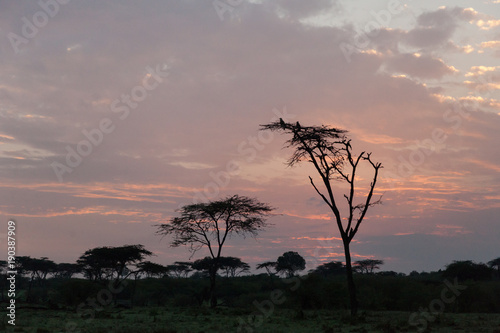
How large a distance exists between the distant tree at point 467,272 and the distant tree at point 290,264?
4898 cm

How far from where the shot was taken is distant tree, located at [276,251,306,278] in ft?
347

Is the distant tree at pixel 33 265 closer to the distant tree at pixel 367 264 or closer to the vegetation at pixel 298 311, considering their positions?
the vegetation at pixel 298 311

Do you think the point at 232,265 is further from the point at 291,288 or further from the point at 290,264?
the point at 291,288

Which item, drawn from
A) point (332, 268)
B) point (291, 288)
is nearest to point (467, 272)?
point (291, 288)

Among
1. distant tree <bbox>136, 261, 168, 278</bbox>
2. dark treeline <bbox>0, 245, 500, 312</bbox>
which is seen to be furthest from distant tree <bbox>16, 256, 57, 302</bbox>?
distant tree <bbox>136, 261, 168, 278</bbox>

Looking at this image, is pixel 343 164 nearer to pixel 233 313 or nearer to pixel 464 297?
pixel 233 313

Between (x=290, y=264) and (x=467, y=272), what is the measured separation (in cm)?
5381

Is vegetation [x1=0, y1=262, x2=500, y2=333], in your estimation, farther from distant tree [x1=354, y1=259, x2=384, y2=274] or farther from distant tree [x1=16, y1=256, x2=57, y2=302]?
distant tree [x1=354, y1=259, x2=384, y2=274]

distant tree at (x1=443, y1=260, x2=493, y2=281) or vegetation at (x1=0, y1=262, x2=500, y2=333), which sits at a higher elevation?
distant tree at (x1=443, y1=260, x2=493, y2=281)

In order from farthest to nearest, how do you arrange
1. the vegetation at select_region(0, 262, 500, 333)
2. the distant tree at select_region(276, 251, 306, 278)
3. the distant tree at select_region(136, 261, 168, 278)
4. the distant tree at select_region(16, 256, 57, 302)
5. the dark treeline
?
1. the distant tree at select_region(276, 251, 306, 278)
2. the distant tree at select_region(16, 256, 57, 302)
3. the distant tree at select_region(136, 261, 168, 278)
4. the dark treeline
5. the vegetation at select_region(0, 262, 500, 333)

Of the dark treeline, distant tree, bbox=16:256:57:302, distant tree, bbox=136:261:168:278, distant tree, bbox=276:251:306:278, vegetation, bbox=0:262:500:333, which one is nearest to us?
vegetation, bbox=0:262:500:333

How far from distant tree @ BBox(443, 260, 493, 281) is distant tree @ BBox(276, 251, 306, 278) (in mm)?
48978

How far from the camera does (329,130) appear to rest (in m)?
27.6

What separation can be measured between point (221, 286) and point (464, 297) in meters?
44.8
